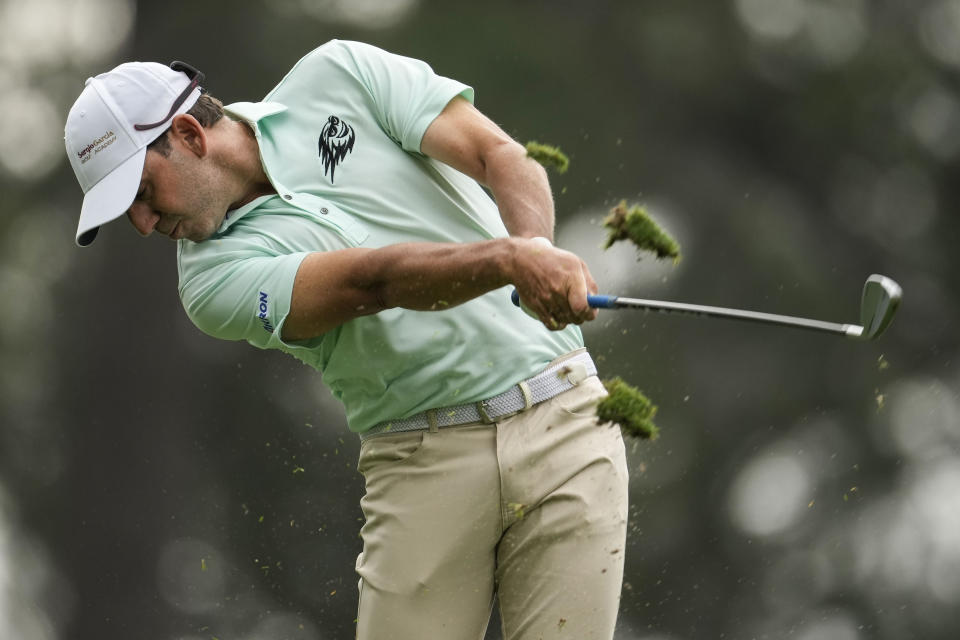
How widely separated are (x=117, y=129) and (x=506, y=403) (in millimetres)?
913

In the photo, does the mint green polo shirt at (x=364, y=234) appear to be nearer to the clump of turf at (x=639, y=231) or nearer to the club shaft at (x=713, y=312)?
the clump of turf at (x=639, y=231)

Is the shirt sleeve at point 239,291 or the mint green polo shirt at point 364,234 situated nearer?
the shirt sleeve at point 239,291

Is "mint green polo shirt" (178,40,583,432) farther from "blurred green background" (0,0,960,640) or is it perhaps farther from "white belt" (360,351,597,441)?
"blurred green background" (0,0,960,640)

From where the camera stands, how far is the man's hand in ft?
7.86

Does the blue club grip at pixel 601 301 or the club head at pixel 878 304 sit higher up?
the blue club grip at pixel 601 301

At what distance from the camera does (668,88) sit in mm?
6832

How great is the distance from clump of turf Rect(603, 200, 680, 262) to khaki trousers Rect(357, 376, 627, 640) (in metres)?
0.31

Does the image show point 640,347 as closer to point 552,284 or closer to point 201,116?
point 201,116

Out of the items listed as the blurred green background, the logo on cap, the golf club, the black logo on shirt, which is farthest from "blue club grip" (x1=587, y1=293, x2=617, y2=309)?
the blurred green background

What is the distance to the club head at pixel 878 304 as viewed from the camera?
8.37 feet

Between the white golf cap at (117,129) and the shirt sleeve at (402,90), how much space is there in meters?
0.34

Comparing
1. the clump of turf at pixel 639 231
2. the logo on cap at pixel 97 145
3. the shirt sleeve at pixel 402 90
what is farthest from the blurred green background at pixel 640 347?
the clump of turf at pixel 639 231

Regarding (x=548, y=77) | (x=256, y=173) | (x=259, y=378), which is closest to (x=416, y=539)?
(x=256, y=173)

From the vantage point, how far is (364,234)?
111 inches
